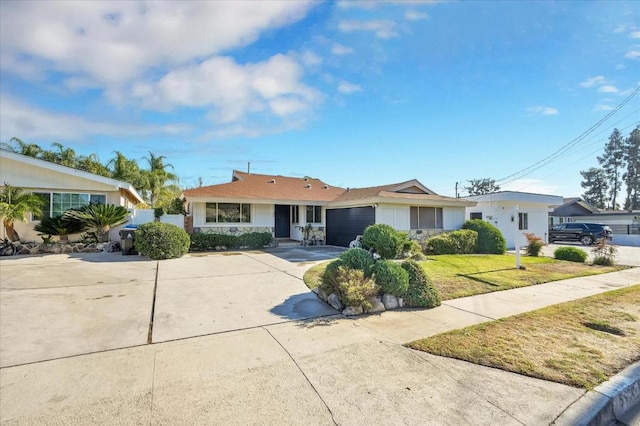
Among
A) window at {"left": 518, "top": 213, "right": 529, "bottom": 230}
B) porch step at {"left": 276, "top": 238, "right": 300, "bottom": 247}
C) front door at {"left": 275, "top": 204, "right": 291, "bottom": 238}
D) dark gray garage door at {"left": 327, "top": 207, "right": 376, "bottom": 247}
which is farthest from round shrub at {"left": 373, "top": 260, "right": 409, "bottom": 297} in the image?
window at {"left": 518, "top": 213, "right": 529, "bottom": 230}

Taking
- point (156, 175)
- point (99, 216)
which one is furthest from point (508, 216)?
point (156, 175)

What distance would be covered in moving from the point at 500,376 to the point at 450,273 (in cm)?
597

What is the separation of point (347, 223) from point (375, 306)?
36.1ft

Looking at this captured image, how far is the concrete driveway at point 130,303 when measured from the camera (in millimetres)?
4371

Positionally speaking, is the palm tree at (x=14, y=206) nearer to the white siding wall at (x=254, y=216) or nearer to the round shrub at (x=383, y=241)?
the white siding wall at (x=254, y=216)

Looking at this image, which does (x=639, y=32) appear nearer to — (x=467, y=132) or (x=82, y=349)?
(x=467, y=132)

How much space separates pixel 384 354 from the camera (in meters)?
3.92

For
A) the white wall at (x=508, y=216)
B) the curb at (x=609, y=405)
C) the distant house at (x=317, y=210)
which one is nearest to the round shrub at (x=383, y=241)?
the distant house at (x=317, y=210)

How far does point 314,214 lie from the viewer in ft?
60.5

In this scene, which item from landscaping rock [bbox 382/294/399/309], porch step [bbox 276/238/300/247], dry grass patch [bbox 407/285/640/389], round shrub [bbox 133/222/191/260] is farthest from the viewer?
porch step [bbox 276/238/300/247]

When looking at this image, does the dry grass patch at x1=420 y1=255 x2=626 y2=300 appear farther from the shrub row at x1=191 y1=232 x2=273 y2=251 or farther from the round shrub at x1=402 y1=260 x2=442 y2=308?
the shrub row at x1=191 y1=232 x2=273 y2=251

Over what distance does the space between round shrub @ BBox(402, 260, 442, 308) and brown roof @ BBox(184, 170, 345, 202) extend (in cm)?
1098

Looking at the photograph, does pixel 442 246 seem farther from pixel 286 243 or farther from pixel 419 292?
pixel 419 292

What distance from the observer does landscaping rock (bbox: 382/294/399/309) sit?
5994 mm
